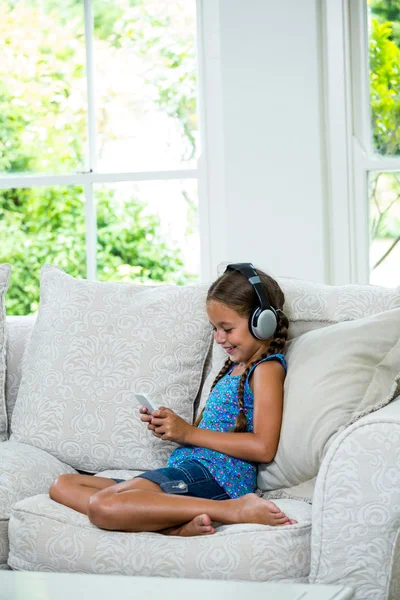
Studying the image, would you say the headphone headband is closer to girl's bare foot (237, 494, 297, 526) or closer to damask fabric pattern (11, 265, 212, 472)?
damask fabric pattern (11, 265, 212, 472)

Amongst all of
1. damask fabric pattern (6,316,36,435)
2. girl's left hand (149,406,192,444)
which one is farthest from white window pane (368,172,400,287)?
girl's left hand (149,406,192,444)

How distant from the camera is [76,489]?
206 centimetres

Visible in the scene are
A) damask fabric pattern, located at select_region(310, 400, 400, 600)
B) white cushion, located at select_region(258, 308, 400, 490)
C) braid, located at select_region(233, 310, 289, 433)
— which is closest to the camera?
damask fabric pattern, located at select_region(310, 400, 400, 600)

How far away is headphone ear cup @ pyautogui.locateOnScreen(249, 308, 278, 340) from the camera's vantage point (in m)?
2.09

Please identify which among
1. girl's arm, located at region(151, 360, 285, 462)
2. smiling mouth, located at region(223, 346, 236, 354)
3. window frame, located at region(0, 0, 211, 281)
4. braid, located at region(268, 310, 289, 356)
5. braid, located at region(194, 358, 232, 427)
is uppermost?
window frame, located at region(0, 0, 211, 281)

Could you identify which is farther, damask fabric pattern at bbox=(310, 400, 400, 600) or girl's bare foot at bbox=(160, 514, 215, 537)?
girl's bare foot at bbox=(160, 514, 215, 537)

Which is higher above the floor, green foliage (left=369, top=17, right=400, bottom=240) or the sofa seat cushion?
green foliage (left=369, top=17, right=400, bottom=240)

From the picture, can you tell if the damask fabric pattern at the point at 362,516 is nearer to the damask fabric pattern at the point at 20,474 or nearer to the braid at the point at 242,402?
the braid at the point at 242,402

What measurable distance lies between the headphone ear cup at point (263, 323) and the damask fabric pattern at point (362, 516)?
1.46 ft

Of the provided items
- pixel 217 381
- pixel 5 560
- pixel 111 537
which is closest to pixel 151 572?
pixel 111 537

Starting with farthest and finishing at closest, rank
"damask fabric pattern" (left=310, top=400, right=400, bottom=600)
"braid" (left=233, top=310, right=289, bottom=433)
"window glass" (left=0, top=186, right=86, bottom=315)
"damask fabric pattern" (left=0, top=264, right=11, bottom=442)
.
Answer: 1. "window glass" (left=0, top=186, right=86, bottom=315)
2. "damask fabric pattern" (left=0, top=264, right=11, bottom=442)
3. "braid" (left=233, top=310, right=289, bottom=433)
4. "damask fabric pattern" (left=310, top=400, right=400, bottom=600)

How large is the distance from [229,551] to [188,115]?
213 cm

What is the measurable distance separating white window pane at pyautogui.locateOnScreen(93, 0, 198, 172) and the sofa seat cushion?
1847 millimetres

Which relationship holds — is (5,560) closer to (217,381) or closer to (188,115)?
(217,381)
